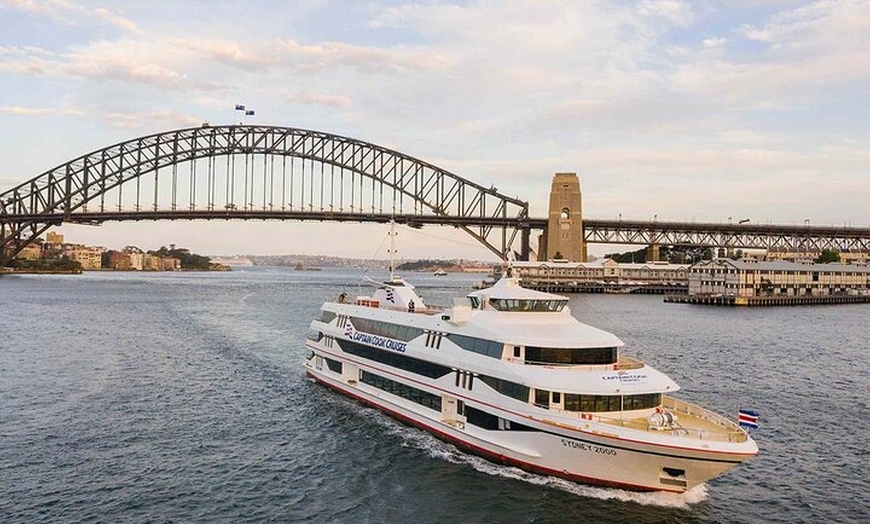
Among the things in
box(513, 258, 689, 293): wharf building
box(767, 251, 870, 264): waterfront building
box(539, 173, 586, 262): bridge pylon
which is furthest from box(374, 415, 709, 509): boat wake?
box(767, 251, 870, 264): waterfront building

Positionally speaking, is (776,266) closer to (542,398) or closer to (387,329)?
(387,329)

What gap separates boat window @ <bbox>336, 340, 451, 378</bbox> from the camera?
82.5 ft

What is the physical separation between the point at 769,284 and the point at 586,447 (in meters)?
97.9

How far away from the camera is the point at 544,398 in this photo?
20.7 m

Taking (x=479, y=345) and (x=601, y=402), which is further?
(x=479, y=345)

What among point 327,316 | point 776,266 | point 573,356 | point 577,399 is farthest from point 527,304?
point 776,266

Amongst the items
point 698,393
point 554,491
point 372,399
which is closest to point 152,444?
point 372,399

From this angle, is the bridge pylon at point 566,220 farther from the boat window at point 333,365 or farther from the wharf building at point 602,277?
the boat window at point 333,365

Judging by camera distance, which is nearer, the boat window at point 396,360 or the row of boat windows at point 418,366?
the row of boat windows at point 418,366

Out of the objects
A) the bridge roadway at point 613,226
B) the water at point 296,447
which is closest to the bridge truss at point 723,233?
the bridge roadway at point 613,226

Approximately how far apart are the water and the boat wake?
6 cm

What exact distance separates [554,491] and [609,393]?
320 cm

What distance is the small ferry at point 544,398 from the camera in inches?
746

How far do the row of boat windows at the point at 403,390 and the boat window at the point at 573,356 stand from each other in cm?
483
